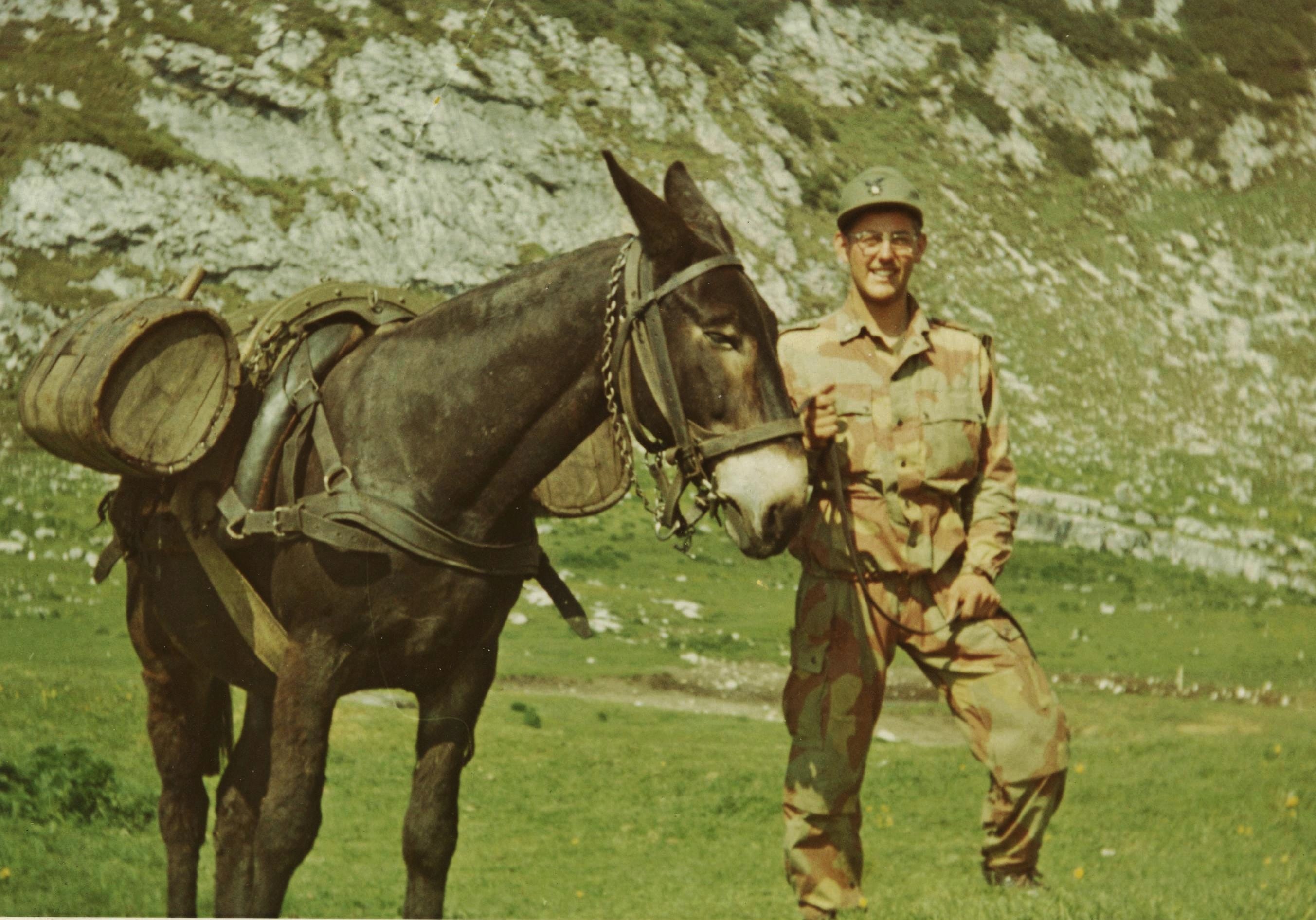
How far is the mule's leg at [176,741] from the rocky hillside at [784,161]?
11.3 feet

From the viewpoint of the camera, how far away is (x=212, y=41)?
8.77 metres

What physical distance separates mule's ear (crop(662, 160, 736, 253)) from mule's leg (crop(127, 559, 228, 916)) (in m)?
3.02

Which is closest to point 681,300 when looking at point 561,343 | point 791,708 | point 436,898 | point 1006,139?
point 561,343

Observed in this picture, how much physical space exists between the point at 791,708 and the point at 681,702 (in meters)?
6.83

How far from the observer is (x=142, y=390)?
166 inches

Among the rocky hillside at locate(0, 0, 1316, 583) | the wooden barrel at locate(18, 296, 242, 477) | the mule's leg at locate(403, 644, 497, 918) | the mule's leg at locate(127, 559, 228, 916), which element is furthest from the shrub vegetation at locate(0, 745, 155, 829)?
the mule's leg at locate(403, 644, 497, 918)

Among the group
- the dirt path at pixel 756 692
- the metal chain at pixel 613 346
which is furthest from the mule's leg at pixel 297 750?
the dirt path at pixel 756 692

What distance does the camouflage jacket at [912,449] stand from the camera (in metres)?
4.68

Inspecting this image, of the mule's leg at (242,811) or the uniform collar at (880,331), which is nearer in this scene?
the uniform collar at (880,331)

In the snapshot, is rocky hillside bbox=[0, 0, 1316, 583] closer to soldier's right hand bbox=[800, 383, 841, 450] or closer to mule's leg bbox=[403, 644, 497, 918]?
mule's leg bbox=[403, 644, 497, 918]

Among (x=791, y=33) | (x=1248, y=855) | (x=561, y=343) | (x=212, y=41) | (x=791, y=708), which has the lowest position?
(x=1248, y=855)

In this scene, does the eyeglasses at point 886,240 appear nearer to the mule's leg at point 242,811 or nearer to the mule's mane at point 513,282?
the mule's mane at point 513,282

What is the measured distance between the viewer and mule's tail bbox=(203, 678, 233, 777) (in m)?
5.56

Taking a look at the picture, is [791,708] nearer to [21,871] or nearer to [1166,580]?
[21,871]
